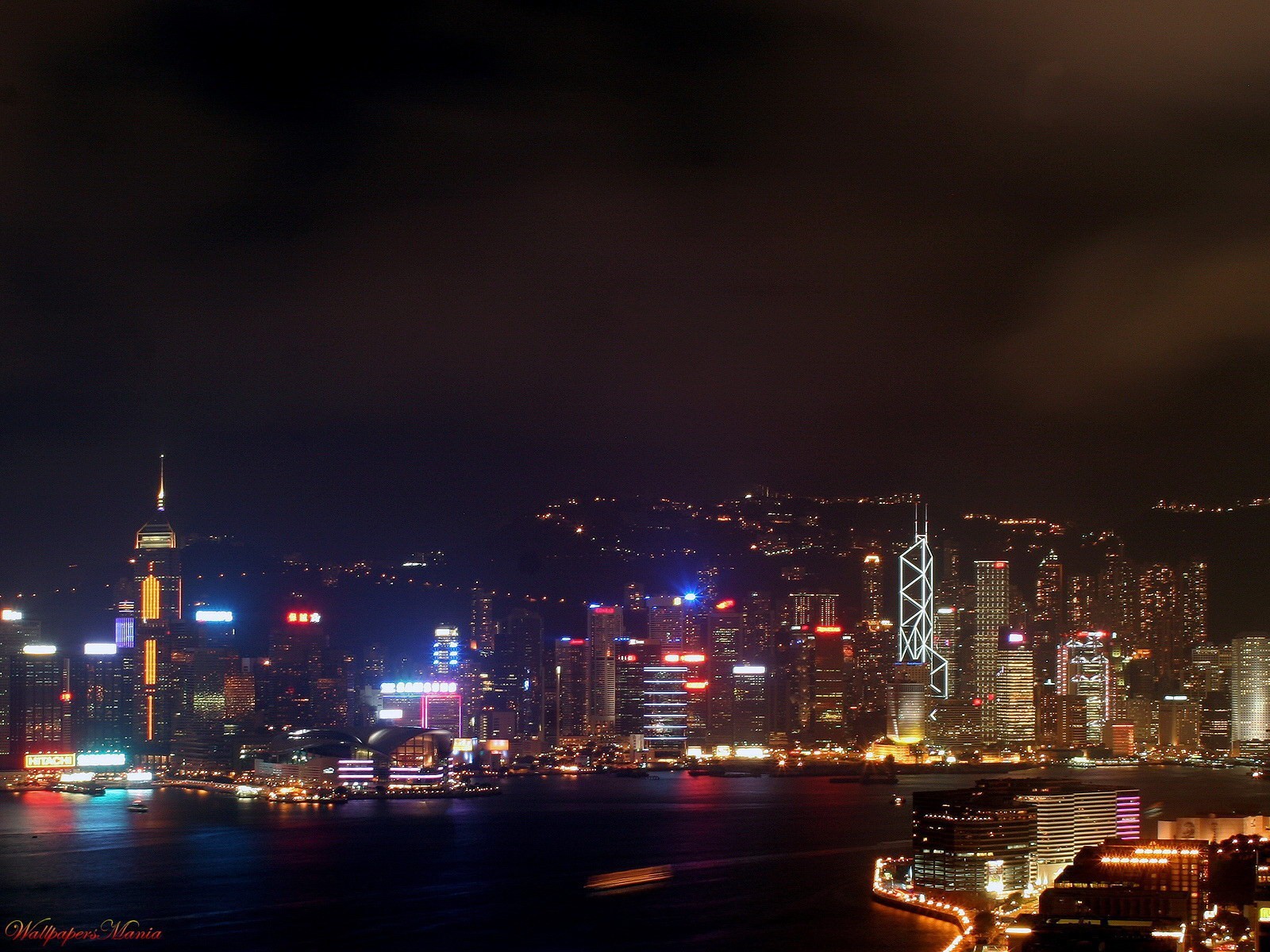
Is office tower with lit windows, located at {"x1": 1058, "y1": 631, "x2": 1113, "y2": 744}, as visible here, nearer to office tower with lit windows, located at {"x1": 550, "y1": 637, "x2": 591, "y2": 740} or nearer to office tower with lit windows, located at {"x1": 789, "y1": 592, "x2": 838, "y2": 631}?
office tower with lit windows, located at {"x1": 789, "y1": 592, "x2": 838, "y2": 631}

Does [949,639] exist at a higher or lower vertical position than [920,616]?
lower

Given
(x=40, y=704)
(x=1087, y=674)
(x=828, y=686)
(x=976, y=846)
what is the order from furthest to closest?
(x=1087, y=674) → (x=828, y=686) → (x=40, y=704) → (x=976, y=846)

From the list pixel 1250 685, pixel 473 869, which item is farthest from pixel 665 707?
pixel 473 869

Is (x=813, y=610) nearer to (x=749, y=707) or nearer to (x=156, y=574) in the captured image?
(x=749, y=707)

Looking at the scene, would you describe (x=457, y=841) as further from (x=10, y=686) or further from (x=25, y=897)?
(x=10, y=686)

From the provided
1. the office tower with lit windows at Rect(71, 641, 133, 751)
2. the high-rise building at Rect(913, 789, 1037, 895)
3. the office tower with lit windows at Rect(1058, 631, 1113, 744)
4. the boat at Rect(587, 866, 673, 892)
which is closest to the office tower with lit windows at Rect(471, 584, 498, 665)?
the office tower with lit windows at Rect(71, 641, 133, 751)
